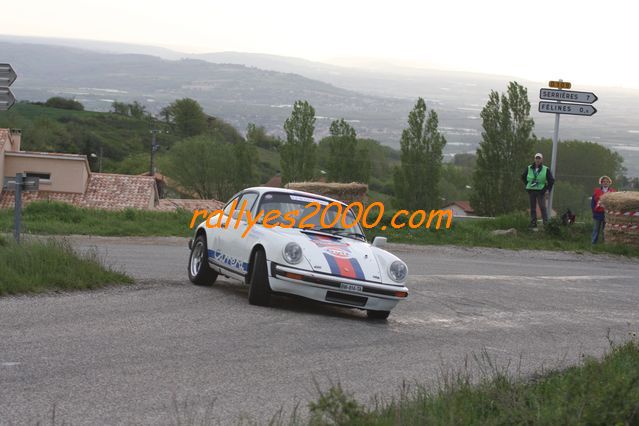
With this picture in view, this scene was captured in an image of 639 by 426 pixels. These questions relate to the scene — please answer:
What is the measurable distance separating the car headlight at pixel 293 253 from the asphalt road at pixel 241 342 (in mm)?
593

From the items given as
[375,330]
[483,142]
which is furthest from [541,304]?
[483,142]

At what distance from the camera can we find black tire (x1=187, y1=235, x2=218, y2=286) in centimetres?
1358

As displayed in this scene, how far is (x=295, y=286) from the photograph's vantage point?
37.5 ft

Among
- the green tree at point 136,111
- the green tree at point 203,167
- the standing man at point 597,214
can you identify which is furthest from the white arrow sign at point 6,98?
the green tree at point 136,111

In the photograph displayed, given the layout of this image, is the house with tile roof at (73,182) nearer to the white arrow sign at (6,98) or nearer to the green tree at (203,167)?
the green tree at (203,167)

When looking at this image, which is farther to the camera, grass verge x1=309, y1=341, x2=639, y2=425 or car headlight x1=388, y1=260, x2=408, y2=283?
car headlight x1=388, y1=260, x2=408, y2=283

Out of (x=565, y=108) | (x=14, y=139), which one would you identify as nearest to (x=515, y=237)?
(x=565, y=108)

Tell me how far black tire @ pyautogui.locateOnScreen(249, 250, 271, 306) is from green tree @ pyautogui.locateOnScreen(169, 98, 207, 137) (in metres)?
139

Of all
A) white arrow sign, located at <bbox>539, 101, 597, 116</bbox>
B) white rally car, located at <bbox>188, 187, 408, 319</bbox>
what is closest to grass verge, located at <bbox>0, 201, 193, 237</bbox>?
white rally car, located at <bbox>188, 187, 408, 319</bbox>

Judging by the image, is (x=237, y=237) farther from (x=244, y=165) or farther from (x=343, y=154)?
(x=244, y=165)

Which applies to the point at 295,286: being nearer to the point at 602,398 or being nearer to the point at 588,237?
the point at 602,398

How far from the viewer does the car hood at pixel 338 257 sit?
11.6 m

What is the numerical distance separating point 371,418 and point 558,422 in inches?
43.2

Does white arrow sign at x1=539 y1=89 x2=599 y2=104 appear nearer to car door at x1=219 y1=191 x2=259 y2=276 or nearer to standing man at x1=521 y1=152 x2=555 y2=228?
standing man at x1=521 y1=152 x2=555 y2=228
